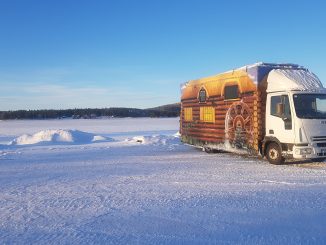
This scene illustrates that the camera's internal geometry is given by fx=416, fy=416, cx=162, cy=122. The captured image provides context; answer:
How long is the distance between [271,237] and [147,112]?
10996 cm

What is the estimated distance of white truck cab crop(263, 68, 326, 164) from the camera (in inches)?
485

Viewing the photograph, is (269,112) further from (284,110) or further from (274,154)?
(274,154)

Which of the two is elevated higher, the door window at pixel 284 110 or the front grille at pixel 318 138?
the door window at pixel 284 110

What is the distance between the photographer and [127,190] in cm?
938

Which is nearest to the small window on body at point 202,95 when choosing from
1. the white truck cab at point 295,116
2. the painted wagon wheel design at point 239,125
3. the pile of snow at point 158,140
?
the painted wagon wheel design at point 239,125

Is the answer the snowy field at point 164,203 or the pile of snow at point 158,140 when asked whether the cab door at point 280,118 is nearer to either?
the snowy field at point 164,203

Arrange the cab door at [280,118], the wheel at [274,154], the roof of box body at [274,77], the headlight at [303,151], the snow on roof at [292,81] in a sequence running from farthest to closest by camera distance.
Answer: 1. the wheel at [274,154]
2. the roof of box body at [274,77]
3. the snow on roof at [292,81]
4. the cab door at [280,118]
5. the headlight at [303,151]

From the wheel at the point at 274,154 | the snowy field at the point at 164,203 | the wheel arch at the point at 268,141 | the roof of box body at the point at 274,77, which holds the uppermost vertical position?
the roof of box body at the point at 274,77

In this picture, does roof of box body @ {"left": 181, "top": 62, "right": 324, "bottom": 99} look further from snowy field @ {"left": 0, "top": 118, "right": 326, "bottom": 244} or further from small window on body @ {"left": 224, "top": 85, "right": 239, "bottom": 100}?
snowy field @ {"left": 0, "top": 118, "right": 326, "bottom": 244}

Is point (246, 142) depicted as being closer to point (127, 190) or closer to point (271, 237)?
point (127, 190)

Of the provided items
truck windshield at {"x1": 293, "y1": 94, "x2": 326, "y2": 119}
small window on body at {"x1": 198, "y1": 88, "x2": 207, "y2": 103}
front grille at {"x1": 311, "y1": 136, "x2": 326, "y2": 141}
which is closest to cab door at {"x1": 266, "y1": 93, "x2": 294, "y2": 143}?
truck windshield at {"x1": 293, "y1": 94, "x2": 326, "y2": 119}

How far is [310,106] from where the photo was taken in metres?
12.6

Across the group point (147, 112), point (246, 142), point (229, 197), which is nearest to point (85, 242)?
point (229, 197)

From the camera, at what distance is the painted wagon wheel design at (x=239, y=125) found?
14.1 meters
